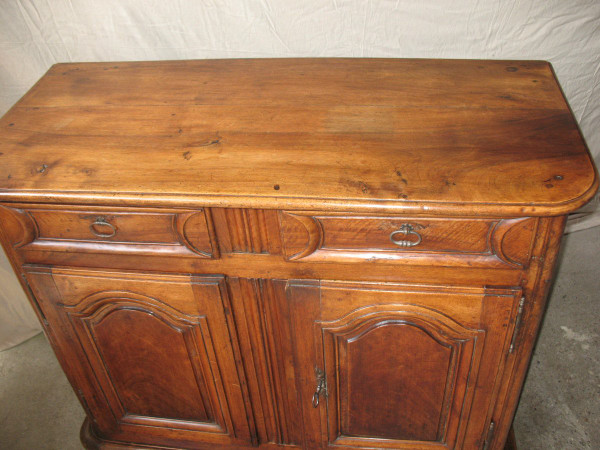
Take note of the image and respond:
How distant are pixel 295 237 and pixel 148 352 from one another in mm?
452

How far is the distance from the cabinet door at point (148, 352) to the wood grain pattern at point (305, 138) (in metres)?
0.21

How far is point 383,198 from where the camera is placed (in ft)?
2.89

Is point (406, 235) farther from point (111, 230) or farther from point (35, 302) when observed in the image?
point (35, 302)

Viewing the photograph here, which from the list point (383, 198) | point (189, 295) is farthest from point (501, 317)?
point (189, 295)

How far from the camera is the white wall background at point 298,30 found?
141 cm

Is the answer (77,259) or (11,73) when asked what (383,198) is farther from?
(11,73)

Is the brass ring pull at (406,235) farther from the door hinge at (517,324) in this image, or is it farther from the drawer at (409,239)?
the door hinge at (517,324)

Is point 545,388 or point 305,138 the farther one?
point 545,388

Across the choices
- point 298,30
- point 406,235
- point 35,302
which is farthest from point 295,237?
point 298,30

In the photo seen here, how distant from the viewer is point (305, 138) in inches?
40.4

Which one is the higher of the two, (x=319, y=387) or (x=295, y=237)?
(x=295, y=237)

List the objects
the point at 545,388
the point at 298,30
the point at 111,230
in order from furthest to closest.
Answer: the point at 545,388, the point at 298,30, the point at 111,230

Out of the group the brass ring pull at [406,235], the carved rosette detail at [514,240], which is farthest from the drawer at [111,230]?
the carved rosette detail at [514,240]

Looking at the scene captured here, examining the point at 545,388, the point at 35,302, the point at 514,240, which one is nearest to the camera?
the point at 514,240
